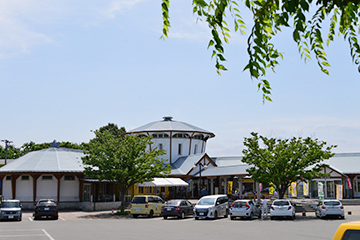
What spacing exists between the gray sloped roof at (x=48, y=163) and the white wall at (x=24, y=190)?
1555 millimetres

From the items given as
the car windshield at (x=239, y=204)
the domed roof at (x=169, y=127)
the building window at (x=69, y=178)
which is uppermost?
the domed roof at (x=169, y=127)

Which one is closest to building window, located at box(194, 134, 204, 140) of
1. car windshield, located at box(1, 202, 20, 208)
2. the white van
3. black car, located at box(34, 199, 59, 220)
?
the white van

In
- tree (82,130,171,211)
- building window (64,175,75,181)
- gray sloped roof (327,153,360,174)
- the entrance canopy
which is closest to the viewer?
tree (82,130,171,211)

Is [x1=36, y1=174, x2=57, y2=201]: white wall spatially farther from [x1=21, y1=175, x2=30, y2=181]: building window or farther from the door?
the door

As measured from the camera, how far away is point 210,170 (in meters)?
55.8

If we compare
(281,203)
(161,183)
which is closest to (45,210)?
(161,183)

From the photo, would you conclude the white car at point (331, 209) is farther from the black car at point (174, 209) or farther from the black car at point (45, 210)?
the black car at point (45, 210)

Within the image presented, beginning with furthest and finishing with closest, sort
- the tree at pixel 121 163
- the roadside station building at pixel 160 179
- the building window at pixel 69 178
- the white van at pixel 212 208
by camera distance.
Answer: the building window at pixel 69 178 → the roadside station building at pixel 160 179 → the tree at pixel 121 163 → the white van at pixel 212 208

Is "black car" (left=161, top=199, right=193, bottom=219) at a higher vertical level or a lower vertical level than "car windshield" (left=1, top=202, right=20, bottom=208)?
lower

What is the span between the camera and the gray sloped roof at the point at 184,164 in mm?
55531

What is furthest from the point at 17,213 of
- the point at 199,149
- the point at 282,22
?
the point at 199,149

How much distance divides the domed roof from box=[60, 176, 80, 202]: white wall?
70.8 ft

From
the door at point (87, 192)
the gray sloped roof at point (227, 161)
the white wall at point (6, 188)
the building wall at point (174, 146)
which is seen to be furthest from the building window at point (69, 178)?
the gray sloped roof at point (227, 161)

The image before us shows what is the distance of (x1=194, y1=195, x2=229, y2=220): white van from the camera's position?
1151 inches
